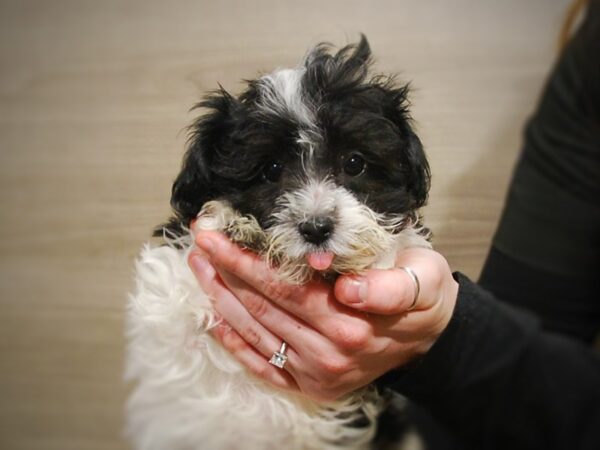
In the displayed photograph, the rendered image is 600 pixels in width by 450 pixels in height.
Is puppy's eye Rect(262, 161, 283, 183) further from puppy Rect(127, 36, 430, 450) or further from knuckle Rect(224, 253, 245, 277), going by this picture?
knuckle Rect(224, 253, 245, 277)

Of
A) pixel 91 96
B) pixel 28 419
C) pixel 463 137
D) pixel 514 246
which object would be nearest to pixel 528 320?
pixel 514 246

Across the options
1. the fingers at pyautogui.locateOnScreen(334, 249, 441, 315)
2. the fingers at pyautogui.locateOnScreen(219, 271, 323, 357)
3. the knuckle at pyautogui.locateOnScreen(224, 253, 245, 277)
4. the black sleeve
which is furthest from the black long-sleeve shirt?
the knuckle at pyautogui.locateOnScreen(224, 253, 245, 277)

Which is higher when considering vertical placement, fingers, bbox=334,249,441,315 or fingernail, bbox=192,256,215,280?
fingers, bbox=334,249,441,315

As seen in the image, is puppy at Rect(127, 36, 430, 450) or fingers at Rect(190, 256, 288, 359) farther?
fingers at Rect(190, 256, 288, 359)

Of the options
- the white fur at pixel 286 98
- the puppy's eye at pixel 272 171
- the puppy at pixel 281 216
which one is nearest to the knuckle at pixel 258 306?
the puppy at pixel 281 216

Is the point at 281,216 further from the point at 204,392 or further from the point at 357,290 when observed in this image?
the point at 204,392

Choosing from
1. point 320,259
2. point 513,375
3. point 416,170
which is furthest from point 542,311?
point 320,259
